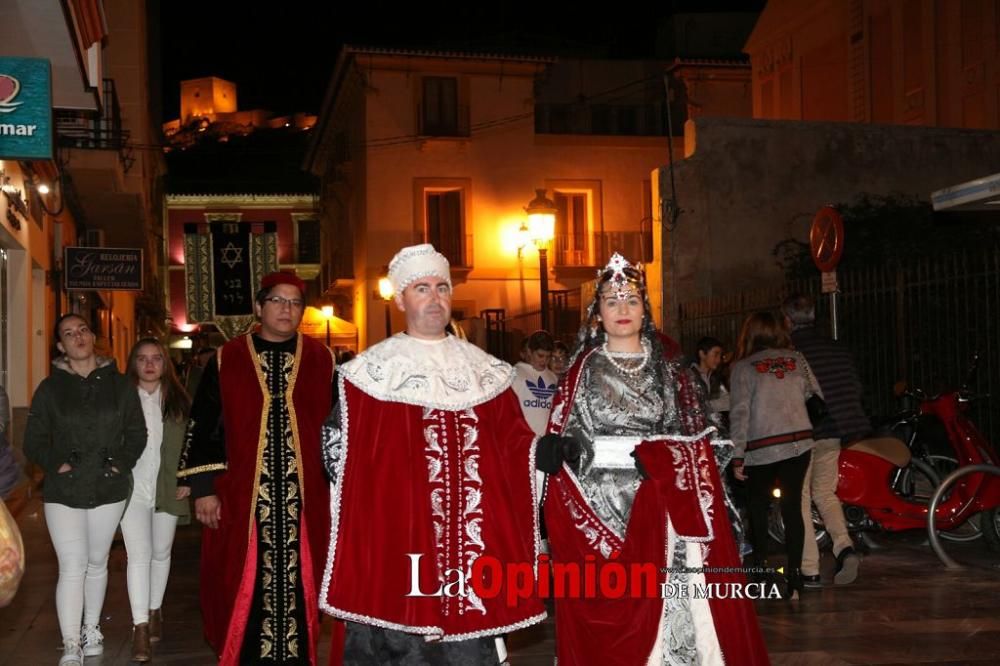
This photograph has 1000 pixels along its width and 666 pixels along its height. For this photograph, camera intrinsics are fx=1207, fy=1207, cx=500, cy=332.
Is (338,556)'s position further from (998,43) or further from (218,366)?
(998,43)

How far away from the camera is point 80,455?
244 inches

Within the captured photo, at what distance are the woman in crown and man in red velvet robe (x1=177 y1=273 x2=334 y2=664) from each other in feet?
4.13

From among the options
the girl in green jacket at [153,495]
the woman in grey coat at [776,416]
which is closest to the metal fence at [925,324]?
the woman in grey coat at [776,416]

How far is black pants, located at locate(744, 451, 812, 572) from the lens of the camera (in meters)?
7.73

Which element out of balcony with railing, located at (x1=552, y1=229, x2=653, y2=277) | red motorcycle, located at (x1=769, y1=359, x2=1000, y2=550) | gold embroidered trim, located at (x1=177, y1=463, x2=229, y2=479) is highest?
balcony with railing, located at (x1=552, y1=229, x2=653, y2=277)

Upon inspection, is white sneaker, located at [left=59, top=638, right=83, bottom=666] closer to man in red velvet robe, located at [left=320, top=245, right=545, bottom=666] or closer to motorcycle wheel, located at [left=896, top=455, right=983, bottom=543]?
man in red velvet robe, located at [left=320, top=245, right=545, bottom=666]

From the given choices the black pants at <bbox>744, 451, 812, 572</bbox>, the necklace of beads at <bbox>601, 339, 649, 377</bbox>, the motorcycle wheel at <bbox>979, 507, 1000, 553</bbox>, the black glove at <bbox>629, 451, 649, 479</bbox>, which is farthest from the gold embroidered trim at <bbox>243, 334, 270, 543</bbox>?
the motorcycle wheel at <bbox>979, 507, 1000, 553</bbox>

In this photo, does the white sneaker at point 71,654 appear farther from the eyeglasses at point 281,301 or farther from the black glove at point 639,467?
the black glove at point 639,467

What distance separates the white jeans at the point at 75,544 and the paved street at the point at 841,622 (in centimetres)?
41

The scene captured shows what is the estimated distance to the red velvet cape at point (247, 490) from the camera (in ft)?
18.1

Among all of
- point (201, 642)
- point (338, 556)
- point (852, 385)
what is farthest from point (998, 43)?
point (338, 556)

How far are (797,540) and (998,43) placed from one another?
15649mm

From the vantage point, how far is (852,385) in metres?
8.43

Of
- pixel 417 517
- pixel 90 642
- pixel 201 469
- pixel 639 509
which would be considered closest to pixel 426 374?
pixel 417 517
